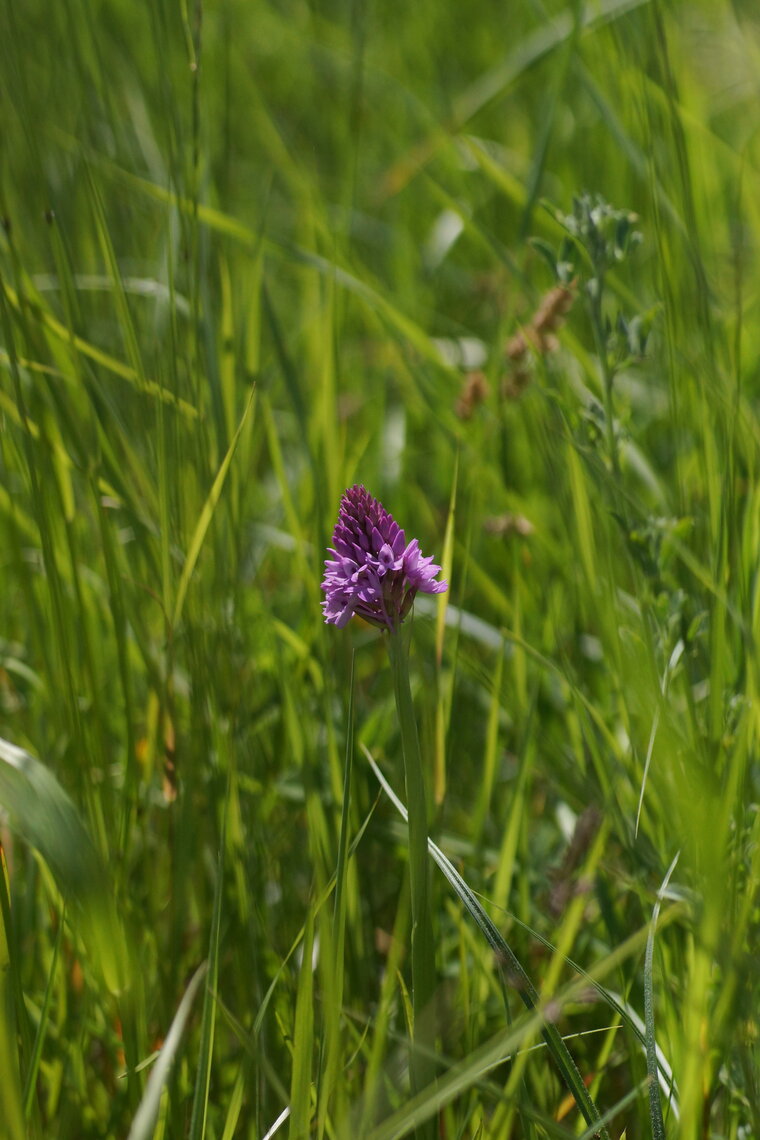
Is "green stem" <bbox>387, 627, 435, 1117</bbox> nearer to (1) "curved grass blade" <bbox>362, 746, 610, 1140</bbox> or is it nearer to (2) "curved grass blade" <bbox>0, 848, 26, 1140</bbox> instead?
(1) "curved grass blade" <bbox>362, 746, 610, 1140</bbox>

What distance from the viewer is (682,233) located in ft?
4.05

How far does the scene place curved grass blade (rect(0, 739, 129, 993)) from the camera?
65 cm

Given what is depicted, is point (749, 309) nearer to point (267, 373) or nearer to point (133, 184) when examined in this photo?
point (267, 373)

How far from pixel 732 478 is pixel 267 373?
104cm

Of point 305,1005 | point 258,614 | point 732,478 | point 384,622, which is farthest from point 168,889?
point 732,478

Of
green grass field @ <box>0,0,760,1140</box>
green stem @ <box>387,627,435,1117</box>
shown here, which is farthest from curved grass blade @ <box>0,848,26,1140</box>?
green stem @ <box>387,627,435,1117</box>

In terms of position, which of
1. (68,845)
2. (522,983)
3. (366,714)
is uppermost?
(366,714)

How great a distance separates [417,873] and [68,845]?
0.76 ft

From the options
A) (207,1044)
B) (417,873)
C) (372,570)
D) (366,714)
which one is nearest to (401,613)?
(372,570)

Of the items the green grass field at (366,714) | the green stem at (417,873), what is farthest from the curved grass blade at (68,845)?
the green stem at (417,873)

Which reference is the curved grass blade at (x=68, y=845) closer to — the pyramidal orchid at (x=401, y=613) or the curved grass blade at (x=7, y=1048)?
the curved grass blade at (x=7, y=1048)

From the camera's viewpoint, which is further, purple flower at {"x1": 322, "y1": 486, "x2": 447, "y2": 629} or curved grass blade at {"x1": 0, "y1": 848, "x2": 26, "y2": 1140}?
purple flower at {"x1": 322, "y1": 486, "x2": 447, "y2": 629}

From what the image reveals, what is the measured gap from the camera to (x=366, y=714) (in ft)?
4.62

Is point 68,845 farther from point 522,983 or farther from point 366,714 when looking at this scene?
point 366,714
